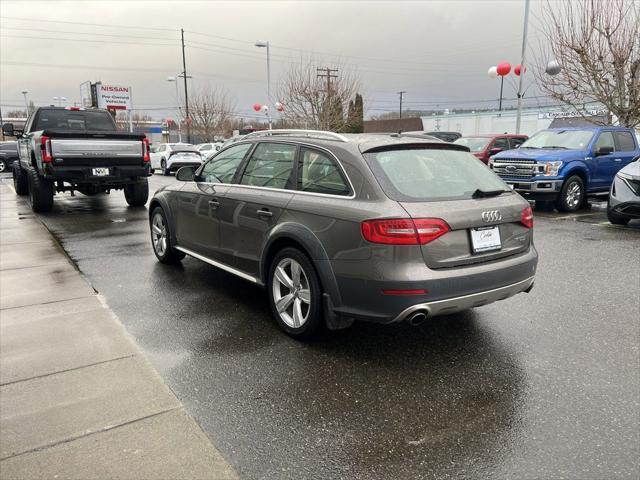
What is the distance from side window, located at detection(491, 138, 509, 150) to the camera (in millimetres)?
14680

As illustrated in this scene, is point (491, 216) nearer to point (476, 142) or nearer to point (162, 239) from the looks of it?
point (162, 239)

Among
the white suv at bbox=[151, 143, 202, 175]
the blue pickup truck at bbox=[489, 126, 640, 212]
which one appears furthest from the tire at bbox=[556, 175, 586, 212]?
the white suv at bbox=[151, 143, 202, 175]

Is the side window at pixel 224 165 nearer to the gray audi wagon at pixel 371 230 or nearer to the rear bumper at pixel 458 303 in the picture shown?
the gray audi wagon at pixel 371 230

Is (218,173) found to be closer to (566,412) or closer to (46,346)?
(46,346)

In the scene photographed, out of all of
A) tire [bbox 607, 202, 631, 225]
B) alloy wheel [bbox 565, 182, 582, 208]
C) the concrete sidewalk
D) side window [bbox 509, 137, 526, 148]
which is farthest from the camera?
side window [bbox 509, 137, 526, 148]

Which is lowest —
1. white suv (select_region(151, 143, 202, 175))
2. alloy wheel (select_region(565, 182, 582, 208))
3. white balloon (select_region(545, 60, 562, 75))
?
alloy wheel (select_region(565, 182, 582, 208))

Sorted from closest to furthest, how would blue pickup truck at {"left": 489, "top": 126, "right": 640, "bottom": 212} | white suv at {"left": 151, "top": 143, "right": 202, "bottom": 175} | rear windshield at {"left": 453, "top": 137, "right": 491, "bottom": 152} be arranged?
blue pickup truck at {"left": 489, "top": 126, "right": 640, "bottom": 212} → rear windshield at {"left": 453, "top": 137, "right": 491, "bottom": 152} → white suv at {"left": 151, "top": 143, "right": 202, "bottom": 175}

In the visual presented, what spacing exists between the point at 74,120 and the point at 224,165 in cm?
858

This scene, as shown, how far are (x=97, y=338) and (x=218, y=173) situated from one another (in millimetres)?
2068

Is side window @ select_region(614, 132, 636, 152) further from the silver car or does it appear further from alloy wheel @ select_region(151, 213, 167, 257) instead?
alloy wheel @ select_region(151, 213, 167, 257)

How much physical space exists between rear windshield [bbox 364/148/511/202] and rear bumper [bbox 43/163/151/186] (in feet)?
26.0

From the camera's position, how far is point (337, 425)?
2871 millimetres

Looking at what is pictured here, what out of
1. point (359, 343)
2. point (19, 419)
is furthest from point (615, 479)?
point (19, 419)

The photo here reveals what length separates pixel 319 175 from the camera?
3.99 metres
